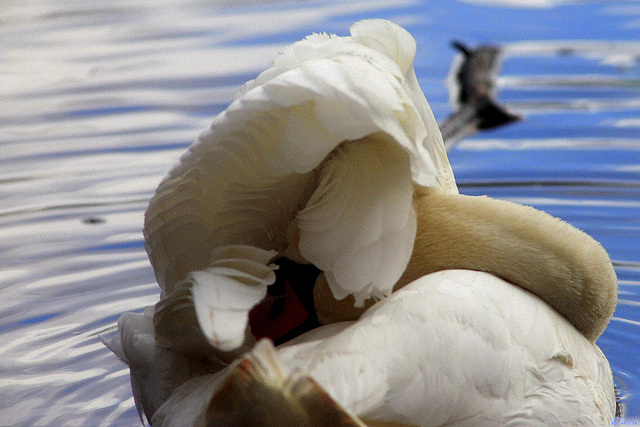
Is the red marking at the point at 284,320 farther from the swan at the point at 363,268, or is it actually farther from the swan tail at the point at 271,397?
the swan tail at the point at 271,397

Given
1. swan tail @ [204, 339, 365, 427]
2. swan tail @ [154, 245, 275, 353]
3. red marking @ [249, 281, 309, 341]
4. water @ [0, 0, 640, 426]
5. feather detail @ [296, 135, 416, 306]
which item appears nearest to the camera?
swan tail @ [204, 339, 365, 427]

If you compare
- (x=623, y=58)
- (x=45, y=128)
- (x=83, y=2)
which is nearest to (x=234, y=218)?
(x=45, y=128)

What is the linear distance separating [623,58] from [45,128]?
3552 millimetres

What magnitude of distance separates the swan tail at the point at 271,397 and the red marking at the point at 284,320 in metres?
0.54

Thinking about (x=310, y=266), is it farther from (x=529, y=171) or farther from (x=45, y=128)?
(x=45, y=128)

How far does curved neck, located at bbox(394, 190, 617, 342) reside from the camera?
2287 mm

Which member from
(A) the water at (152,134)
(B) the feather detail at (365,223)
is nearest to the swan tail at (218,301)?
(B) the feather detail at (365,223)

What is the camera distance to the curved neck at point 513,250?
7.50 ft

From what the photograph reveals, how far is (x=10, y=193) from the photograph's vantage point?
455cm

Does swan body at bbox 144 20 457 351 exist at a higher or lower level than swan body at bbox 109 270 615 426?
higher

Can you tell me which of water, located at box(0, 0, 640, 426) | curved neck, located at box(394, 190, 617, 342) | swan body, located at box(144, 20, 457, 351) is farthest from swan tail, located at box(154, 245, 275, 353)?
water, located at box(0, 0, 640, 426)

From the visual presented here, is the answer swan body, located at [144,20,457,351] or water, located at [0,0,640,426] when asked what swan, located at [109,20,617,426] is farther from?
water, located at [0,0,640,426]

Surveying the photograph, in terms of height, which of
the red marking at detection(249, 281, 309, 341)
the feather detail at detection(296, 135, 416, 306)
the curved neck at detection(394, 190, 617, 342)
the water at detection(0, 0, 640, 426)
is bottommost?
the water at detection(0, 0, 640, 426)

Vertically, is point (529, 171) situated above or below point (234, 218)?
below
